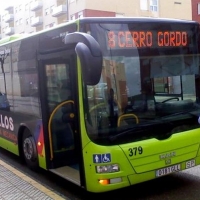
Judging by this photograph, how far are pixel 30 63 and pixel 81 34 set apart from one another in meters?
2.11

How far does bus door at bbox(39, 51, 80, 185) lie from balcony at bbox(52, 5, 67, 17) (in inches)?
1768

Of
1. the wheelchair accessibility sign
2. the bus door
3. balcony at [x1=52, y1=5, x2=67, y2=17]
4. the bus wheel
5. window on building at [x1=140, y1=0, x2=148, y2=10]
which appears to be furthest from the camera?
balcony at [x1=52, y1=5, x2=67, y2=17]

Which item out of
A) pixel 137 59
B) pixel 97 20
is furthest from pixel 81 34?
pixel 137 59

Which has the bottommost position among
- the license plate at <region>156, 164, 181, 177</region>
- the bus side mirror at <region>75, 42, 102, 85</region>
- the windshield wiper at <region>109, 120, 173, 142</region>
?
the license plate at <region>156, 164, 181, 177</region>

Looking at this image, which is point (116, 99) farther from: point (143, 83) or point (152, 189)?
point (152, 189)

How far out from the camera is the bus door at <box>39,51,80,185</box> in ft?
18.3

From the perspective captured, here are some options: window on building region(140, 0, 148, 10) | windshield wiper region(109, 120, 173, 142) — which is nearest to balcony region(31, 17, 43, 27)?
window on building region(140, 0, 148, 10)

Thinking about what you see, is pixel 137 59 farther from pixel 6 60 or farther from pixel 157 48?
pixel 6 60

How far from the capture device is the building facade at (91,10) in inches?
1778

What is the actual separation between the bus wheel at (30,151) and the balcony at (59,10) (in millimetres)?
44116

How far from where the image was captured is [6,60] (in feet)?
24.7

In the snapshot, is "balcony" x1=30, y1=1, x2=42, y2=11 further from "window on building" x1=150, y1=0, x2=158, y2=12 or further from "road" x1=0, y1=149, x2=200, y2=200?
"road" x1=0, y1=149, x2=200, y2=200

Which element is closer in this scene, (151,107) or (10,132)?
(151,107)

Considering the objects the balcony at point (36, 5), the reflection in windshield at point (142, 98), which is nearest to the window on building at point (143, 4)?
the balcony at point (36, 5)
